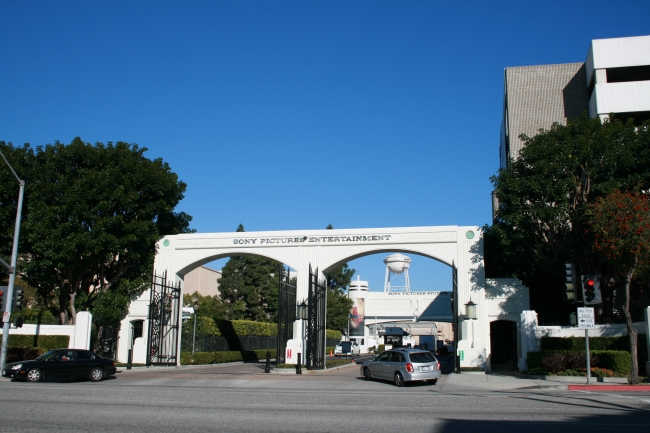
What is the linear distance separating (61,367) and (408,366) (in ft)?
40.7

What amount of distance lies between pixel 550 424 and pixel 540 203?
18.3 m

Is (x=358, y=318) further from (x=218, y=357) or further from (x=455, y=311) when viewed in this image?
(x=455, y=311)

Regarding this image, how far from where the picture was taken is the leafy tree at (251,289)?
59.2m

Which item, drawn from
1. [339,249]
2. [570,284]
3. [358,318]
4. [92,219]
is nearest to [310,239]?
[339,249]

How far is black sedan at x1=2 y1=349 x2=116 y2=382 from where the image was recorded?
69.3 ft

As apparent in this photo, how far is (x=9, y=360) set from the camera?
28.1 m

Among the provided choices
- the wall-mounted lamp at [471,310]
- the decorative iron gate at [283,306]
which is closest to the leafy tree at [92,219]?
the decorative iron gate at [283,306]

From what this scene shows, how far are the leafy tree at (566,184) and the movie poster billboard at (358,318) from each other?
46696mm

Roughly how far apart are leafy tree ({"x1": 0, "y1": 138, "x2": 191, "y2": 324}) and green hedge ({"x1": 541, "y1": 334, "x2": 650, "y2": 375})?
68.5 feet

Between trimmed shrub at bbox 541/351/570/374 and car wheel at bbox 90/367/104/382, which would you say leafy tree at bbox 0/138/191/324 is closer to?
car wheel at bbox 90/367/104/382

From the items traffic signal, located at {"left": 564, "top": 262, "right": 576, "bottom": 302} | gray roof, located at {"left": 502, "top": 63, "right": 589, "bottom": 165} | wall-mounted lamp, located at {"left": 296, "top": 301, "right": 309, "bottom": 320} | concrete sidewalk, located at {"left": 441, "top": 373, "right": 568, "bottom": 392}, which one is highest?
gray roof, located at {"left": 502, "top": 63, "right": 589, "bottom": 165}

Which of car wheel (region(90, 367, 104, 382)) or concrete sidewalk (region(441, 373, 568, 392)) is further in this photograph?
car wheel (region(90, 367, 104, 382))

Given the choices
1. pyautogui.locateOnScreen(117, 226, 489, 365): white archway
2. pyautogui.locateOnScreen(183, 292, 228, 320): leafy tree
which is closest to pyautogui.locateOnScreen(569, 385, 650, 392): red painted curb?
pyautogui.locateOnScreen(117, 226, 489, 365): white archway

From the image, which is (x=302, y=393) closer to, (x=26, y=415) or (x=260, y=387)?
(x=260, y=387)
